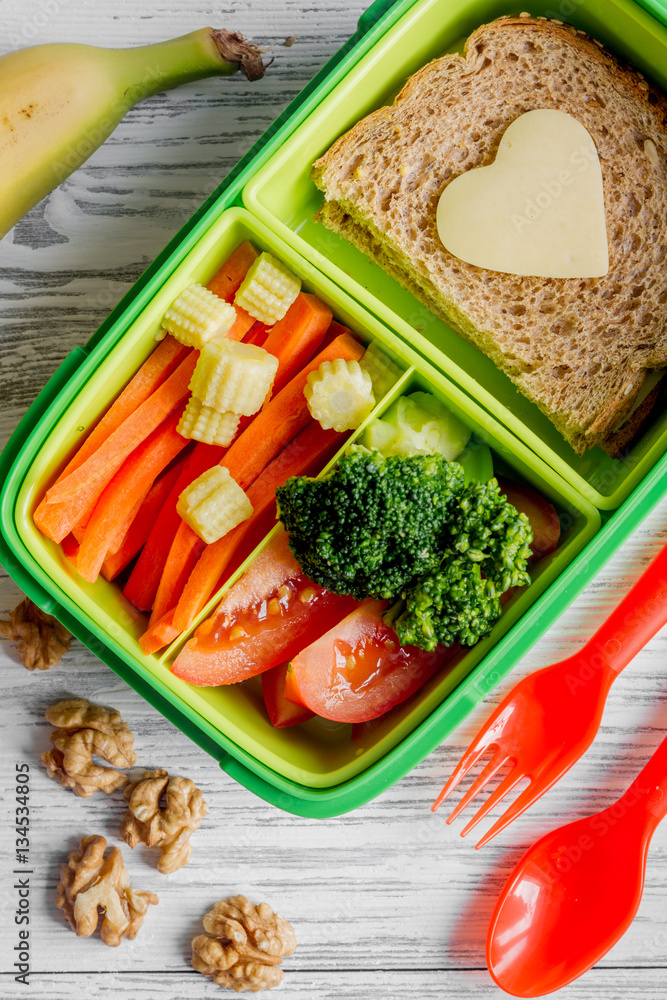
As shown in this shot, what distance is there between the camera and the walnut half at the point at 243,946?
56.7 inches

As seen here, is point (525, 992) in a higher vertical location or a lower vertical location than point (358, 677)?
lower

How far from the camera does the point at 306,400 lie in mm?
1312

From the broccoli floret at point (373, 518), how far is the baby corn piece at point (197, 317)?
309mm

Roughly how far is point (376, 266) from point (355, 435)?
1.55 feet

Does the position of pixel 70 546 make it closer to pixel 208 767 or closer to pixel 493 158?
pixel 208 767

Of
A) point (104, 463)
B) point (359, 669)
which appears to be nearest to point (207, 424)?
point (104, 463)

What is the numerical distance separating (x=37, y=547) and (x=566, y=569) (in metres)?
0.97

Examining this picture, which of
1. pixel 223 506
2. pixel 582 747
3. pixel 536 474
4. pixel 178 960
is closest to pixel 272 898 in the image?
pixel 178 960

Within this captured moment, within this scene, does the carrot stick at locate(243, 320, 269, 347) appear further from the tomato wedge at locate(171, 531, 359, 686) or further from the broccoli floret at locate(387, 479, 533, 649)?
the broccoli floret at locate(387, 479, 533, 649)

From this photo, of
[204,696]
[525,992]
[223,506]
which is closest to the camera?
[223,506]

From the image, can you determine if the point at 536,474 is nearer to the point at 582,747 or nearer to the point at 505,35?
the point at 582,747

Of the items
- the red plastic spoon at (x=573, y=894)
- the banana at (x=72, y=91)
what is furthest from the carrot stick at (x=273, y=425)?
the red plastic spoon at (x=573, y=894)

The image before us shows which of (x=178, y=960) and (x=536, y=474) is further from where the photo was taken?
(x=178, y=960)

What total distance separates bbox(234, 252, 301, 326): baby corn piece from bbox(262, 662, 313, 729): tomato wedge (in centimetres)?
67
